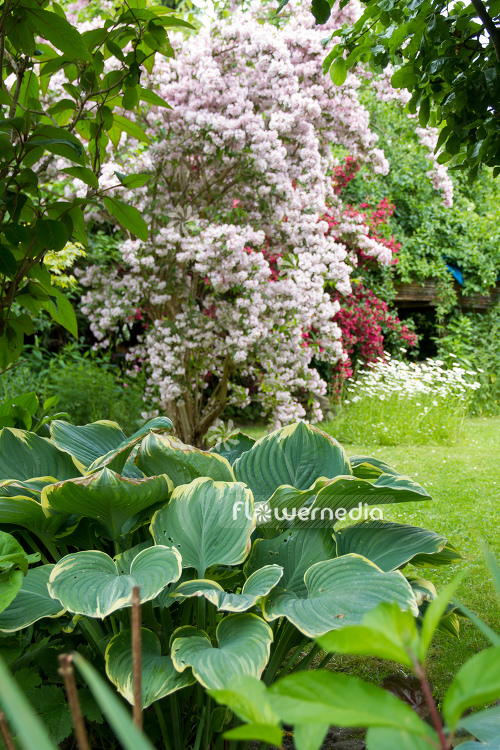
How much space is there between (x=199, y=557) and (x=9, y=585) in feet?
1.24

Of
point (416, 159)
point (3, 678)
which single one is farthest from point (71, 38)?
point (416, 159)

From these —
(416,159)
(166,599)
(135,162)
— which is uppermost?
(416,159)

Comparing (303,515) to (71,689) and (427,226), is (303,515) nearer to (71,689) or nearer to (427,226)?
(71,689)

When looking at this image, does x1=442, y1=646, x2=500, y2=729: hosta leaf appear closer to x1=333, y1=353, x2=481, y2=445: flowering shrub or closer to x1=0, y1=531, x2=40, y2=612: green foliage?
x1=0, y1=531, x2=40, y2=612: green foliage

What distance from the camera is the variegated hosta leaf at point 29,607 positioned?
1.05 metres

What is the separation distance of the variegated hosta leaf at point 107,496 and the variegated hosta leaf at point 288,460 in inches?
11.4

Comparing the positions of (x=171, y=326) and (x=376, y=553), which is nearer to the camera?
(x=376, y=553)

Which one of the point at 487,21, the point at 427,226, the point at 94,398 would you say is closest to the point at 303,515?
the point at 487,21

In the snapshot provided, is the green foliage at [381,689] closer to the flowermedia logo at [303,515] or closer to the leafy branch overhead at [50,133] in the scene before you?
the flowermedia logo at [303,515]

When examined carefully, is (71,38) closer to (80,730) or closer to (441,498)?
(80,730)

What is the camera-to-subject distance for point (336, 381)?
7.10 m

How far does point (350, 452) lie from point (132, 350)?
2146 mm

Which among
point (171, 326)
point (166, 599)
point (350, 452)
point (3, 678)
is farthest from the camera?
point (350, 452)

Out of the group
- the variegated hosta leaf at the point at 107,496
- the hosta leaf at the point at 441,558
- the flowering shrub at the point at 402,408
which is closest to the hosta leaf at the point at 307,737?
the variegated hosta leaf at the point at 107,496
